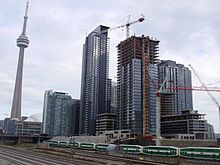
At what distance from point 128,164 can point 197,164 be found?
16.8 meters

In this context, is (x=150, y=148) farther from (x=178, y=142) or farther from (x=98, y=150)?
(x=178, y=142)

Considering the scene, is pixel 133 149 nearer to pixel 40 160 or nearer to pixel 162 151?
pixel 162 151

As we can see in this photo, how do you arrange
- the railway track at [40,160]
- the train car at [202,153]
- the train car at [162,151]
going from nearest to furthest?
the railway track at [40,160] → the train car at [202,153] → the train car at [162,151]

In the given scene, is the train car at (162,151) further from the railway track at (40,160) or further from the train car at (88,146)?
the train car at (88,146)

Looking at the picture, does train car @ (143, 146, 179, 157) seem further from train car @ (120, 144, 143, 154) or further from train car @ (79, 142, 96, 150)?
train car @ (79, 142, 96, 150)

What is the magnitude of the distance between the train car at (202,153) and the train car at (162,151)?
2.29 m

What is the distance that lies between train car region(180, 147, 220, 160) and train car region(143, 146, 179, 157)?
7.50ft

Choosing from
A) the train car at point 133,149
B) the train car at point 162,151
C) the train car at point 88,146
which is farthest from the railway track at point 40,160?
the train car at point 88,146

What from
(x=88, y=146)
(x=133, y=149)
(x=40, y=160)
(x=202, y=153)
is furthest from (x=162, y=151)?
(x=88, y=146)

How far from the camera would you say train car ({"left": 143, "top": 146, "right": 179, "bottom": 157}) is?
88.9 m

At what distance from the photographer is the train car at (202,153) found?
74.9 meters

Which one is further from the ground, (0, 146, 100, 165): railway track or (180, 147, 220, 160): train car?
(180, 147, 220, 160): train car

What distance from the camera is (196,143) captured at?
162 m

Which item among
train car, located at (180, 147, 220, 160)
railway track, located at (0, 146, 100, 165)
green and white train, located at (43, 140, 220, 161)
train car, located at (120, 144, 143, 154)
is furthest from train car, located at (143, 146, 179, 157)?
railway track, located at (0, 146, 100, 165)
